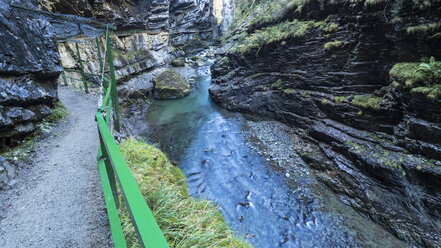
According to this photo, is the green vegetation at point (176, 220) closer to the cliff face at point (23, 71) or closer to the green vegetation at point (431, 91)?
the cliff face at point (23, 71)

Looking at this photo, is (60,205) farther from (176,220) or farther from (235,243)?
(235,243)

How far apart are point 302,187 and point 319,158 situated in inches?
63.0

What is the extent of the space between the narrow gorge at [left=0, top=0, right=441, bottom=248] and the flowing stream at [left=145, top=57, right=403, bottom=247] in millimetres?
43

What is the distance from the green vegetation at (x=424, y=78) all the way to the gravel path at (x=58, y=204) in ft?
26.1

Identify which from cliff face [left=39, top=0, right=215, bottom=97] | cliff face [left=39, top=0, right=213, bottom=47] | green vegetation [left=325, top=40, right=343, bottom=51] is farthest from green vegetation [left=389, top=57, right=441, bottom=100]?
cliff face [left=39, top=0, right=213, bottom=47]

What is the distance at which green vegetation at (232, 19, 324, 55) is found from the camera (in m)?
10.1

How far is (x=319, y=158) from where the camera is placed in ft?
25.7

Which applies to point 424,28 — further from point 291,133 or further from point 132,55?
point 132,55

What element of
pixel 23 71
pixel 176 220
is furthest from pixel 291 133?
pixel 23 71

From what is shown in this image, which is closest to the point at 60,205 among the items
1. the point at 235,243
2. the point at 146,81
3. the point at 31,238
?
the point at 31,238

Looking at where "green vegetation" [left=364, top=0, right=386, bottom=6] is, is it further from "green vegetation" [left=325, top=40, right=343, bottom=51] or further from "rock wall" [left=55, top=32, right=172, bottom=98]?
"rock wall" [left=55, top=32, right=172, bottom=98]

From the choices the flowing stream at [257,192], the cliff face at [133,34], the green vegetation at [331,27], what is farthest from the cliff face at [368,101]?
the cliff face at [133,34]

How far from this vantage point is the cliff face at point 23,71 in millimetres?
3965

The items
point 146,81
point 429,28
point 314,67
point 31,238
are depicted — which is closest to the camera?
point 31,238
